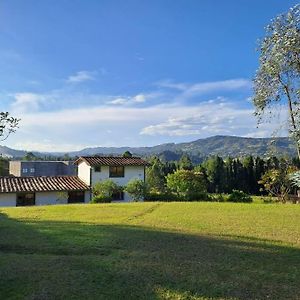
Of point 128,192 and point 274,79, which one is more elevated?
point 274,79

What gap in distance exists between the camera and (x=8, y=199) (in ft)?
97.2

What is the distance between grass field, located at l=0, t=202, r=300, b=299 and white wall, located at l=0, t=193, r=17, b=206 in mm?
16607

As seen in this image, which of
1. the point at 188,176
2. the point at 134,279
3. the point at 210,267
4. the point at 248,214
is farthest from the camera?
the point at 188,176

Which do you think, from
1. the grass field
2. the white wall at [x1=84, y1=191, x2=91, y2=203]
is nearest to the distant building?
the white wall at [x1=84, y1=191, x2=91, y2=203]

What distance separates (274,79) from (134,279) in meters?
8.74

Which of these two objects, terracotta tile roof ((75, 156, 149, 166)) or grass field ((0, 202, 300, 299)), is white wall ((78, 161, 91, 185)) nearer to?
terracotta tile roof ((75, 156, 149, 166))

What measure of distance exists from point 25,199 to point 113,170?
7839mm

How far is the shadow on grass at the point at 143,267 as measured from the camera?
6.30 meters

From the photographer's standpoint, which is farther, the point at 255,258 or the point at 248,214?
the point at 248,214

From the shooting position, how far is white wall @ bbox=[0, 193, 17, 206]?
29.4 metres

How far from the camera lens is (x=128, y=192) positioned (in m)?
30.7

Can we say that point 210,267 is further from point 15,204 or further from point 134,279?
point 15,204

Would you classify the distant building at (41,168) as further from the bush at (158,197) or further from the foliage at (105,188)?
the bush at (158,197)

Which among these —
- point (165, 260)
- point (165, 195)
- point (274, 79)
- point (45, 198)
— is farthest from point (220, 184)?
point (165, 260)
